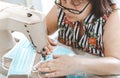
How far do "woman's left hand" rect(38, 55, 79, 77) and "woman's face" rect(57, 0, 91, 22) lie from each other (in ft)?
0.64

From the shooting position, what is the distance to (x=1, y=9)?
3.70 ft

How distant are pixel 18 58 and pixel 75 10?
1.09ft

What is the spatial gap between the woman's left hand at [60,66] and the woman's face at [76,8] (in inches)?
7.7

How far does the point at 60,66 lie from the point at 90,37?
25 cm

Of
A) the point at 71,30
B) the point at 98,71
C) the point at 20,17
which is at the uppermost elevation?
the point at 20,17

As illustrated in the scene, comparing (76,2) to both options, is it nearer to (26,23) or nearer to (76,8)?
(76,8)

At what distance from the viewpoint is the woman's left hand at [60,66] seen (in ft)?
3.31

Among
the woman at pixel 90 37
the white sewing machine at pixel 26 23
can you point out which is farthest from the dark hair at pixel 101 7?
the white sewing machine at pixel 26 23

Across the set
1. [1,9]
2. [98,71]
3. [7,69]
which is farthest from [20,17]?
[98,71]

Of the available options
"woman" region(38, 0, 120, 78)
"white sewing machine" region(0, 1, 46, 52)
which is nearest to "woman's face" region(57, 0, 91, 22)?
"woman" region(38, 0, 120, 78)

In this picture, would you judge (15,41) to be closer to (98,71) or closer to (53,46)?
(53,46)

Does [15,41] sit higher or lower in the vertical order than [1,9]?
lower

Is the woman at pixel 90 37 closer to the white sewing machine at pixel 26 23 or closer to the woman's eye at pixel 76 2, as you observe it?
the woman's eye at pixel 76 2

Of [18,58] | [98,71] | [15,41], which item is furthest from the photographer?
[15,41]
